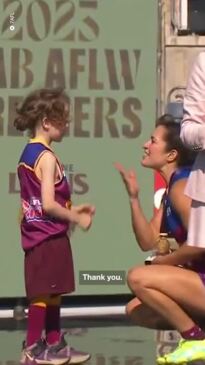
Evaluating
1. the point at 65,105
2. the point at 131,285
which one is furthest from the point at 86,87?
the point at 131,285

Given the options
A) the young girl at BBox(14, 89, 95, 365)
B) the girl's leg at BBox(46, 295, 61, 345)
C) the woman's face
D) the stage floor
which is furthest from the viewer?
the stage floor

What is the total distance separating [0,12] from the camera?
8086 mm

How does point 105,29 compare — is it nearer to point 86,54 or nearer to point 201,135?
point 86,54

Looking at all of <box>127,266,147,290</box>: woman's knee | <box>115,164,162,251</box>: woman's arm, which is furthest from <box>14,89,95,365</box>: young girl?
<box>127,266,147,290</box>: woman's knee

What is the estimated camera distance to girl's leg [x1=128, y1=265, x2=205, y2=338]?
467 centimetres

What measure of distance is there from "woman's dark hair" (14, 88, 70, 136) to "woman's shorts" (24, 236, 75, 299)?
66 centimetres

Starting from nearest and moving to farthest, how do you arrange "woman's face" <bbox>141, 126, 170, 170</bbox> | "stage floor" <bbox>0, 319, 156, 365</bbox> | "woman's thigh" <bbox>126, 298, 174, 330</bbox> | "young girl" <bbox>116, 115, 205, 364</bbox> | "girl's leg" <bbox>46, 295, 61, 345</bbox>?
"young girl" <bbox>116, 115, 205, 364</bbox> → "woman's thigh" <bbox>126, 298, 174, 330</bbox> → "woman's face" <bbox>141, 126, 170, 170</bbox> → "girl's leg" <bbox>46, 295, 61, 345</bbox> → "stage floor" <bbox>0, 319, 156, 365</bbox>

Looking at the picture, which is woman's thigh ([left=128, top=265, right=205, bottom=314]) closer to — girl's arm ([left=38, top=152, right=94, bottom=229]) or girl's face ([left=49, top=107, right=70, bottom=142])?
girl's arm ([left=38, top=152, right=94, bottom=229])

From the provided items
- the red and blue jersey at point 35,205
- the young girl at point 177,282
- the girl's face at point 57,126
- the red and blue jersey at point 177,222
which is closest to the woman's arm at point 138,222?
the young girl at point 177,282

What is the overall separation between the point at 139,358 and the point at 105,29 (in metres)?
3.20

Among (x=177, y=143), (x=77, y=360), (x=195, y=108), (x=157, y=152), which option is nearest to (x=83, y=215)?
(x=157, y=152)

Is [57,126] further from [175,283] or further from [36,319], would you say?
[175,283]

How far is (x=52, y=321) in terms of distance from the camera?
546 centimetres

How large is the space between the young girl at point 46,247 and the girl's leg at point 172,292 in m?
0.65
